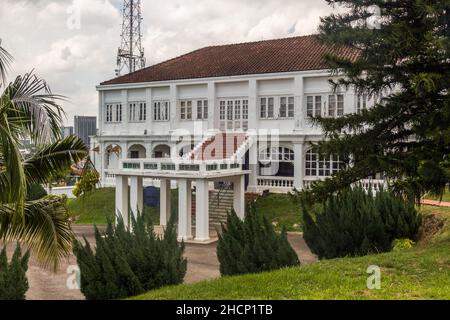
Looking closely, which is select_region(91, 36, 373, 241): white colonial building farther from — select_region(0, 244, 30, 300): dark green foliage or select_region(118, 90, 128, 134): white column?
select_region(0, 244, 30, 300): dark green foliage

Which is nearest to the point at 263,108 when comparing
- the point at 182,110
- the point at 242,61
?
the point at 242,61

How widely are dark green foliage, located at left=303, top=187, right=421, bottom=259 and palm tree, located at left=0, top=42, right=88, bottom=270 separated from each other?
23.4ft

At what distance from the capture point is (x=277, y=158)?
96.7 feet

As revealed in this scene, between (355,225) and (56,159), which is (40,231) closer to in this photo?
(56,159)

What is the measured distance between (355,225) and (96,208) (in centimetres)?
1975

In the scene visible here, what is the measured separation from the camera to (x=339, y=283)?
897 centimetres

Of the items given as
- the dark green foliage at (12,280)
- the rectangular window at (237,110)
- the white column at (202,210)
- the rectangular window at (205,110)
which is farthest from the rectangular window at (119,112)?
the dark green foliage at (12,280)

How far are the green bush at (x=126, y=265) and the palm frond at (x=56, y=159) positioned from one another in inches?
66.8

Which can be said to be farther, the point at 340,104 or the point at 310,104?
the point at 310,104

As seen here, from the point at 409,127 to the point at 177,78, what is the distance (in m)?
20.0

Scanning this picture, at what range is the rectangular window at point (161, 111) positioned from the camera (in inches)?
1282

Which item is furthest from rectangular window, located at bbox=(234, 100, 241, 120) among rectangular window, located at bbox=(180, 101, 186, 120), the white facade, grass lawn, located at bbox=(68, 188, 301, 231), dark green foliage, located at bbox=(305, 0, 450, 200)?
dark green foliage, located at bbox=(305, 0, 450, 200)
